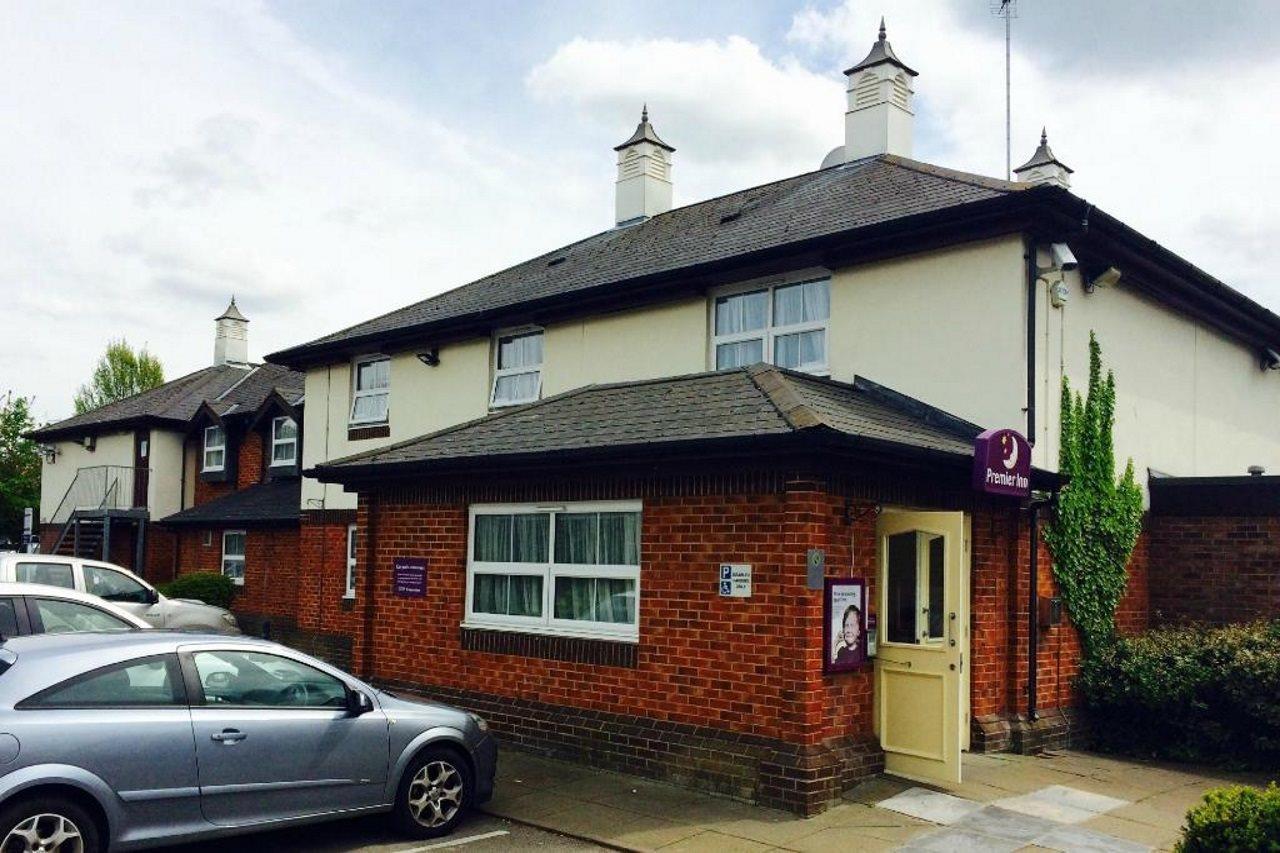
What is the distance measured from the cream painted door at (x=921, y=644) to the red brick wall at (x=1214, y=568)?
4.21m

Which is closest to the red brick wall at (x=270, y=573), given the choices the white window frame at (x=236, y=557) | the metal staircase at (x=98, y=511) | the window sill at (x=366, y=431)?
the white window frame at (x=236, y=557)

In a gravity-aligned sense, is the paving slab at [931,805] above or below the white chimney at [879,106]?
below

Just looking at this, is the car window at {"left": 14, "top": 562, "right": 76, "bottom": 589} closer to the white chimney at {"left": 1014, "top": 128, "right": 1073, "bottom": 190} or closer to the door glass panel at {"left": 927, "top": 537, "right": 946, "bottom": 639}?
the door glass panel at {"left": 927, "top": 537, "right": 946, "bottom": 639}

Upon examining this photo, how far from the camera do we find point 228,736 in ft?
20.9

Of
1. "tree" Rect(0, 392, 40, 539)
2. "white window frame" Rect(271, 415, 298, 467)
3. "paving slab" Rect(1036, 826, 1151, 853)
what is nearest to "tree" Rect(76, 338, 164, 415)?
"tree" Rect(0, 392, 40, 539)

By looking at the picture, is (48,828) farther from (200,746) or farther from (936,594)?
(936,594)

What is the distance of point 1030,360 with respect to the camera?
10359 mm

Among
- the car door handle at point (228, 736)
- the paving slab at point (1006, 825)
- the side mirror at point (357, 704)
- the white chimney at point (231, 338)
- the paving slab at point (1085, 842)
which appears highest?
the white chimney at point (231, 338)

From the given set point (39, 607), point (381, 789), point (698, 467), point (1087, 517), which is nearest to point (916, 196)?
point (1087, 517)

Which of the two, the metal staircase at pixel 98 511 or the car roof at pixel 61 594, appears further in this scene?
the metal staircase at pixel 98 511

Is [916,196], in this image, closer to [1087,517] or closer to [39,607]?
[1087,517]

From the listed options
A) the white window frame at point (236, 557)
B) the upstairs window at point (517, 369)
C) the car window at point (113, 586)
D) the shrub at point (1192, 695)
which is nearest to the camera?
the shrub at point (1192, 695)

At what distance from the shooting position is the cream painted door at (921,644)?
8609 mm

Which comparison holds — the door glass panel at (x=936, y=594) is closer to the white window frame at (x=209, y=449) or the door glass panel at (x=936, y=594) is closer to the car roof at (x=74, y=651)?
the car roof at (x=74, y=651)
